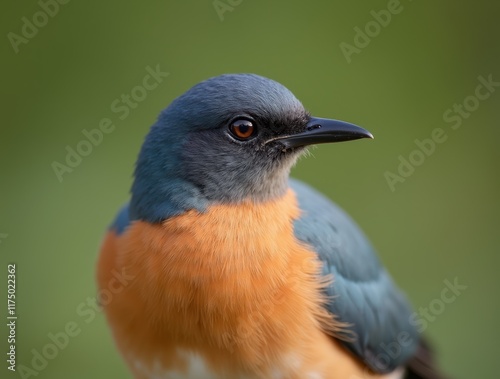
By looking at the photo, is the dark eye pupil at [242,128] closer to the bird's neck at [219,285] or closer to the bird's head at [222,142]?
the bird's head at [222,142]

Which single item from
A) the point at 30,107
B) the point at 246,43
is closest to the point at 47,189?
the point at 30,107

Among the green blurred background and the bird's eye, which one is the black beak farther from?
the green blurred background

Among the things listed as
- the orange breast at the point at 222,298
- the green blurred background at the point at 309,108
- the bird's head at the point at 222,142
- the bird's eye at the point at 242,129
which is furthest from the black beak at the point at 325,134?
the green blurred background at the point at 309,108

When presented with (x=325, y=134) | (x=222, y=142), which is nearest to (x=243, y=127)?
(x=222, y=142)

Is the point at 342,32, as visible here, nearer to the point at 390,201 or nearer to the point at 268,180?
the point at 390,201

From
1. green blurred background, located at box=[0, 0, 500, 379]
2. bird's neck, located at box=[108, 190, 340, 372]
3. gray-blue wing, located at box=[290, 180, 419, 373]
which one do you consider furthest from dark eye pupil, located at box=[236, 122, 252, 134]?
green blurred background, located at box=[0, 0, 500, 379]

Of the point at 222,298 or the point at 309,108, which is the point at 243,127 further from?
the point at 309,108
